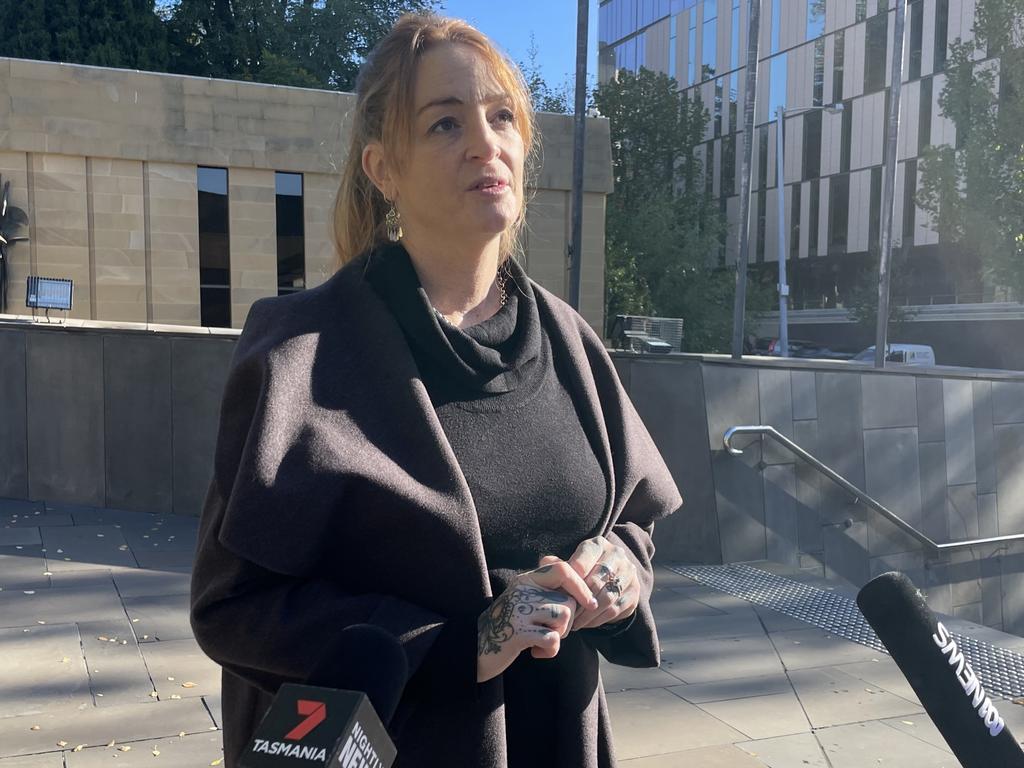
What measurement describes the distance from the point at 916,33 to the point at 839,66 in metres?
3.99

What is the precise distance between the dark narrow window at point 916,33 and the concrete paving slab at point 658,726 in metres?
41.4

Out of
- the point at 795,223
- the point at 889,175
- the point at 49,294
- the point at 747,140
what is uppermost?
the point at 795,223

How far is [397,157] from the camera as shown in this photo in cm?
180

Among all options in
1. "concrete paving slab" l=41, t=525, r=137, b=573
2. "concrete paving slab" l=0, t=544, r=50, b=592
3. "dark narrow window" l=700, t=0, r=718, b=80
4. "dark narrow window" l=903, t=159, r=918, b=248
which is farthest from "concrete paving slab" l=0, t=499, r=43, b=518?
"dark narrow window" l=700, t=0, r=718, b=80

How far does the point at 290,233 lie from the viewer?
76.9ft

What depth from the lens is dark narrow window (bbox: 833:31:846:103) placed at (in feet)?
145

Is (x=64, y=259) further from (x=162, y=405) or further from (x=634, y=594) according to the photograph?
(x=634, y=594)

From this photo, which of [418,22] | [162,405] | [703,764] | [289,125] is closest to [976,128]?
[289,125]

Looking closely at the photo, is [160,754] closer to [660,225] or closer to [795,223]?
[660,225]

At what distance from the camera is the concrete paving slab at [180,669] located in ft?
14.6

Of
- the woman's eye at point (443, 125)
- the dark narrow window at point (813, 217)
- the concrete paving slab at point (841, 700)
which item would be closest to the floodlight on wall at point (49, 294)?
the concrete paving slab at point (841, 700)

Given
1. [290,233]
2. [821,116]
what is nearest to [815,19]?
[821,116]

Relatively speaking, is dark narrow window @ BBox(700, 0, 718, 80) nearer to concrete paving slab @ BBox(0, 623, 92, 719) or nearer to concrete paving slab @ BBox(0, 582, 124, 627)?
concrete paving slab @ BBox(0, 582, 124, 627)

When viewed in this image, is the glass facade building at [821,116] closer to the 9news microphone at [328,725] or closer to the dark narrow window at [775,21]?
the dark narrow window at [775,21]
